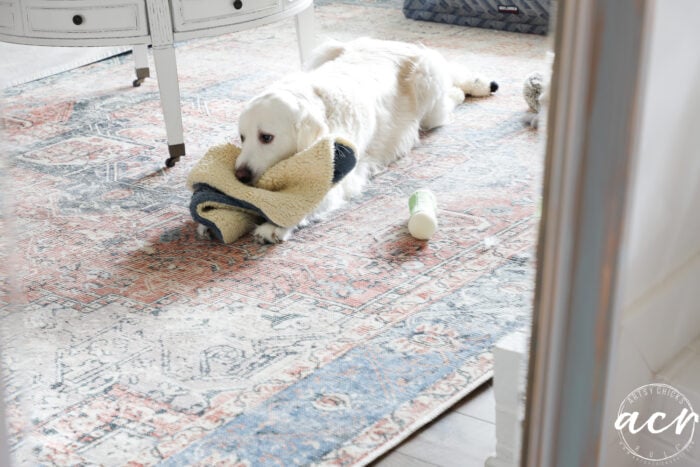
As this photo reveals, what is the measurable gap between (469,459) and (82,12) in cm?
147

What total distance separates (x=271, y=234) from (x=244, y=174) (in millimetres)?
162

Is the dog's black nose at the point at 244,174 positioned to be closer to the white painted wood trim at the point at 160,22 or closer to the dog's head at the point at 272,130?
the dog's head at the point at 272,130

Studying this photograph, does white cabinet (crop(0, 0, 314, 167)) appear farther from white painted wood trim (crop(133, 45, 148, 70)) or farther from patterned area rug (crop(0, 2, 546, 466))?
white painted wood trim (crop(133, 45, 148, 70))

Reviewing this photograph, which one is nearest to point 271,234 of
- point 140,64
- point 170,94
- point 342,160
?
point 342,160

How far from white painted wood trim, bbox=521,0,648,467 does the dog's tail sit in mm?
2647

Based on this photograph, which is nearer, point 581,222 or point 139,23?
point 581,222

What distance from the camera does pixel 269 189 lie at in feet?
6.59

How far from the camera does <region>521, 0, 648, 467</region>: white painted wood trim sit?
0.19 metres

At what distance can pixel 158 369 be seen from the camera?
147 centimetres

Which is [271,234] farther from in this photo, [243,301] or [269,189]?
[243,301]

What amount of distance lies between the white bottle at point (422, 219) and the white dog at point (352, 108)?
0.21 m

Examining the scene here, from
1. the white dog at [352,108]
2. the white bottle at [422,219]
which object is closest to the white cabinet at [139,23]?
the white dog at [352,108]

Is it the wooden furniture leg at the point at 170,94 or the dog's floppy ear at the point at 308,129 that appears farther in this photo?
the wooden furniture leg at the point at 170,94

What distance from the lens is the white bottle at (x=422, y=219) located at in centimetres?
189
